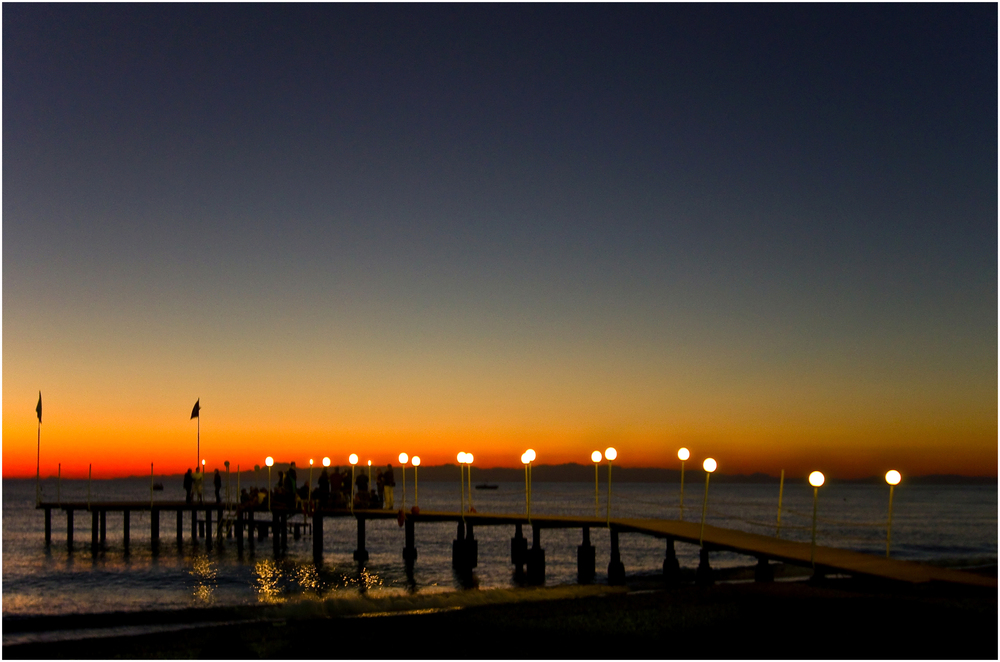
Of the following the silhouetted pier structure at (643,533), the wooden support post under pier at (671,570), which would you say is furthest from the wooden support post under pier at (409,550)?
the wooden support post under pier at (671,570)

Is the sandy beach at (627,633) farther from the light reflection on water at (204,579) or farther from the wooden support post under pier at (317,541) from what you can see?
the wooden support post under pier at (317,541)

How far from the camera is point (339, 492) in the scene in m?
36.5

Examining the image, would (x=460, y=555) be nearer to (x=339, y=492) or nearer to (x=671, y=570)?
(x=339, y=492)

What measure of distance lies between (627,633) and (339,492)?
25.2 m

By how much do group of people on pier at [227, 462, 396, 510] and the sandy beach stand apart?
2151 centimetres

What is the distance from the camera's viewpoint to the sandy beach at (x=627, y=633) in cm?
1184

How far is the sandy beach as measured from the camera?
11844 millimetres

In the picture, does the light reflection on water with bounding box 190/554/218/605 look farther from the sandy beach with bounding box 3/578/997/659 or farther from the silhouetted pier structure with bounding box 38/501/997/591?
the sandy beach with bounding box 3/578/997/659

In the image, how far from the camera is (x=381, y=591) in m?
30.5

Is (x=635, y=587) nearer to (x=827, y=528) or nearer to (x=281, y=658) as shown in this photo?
(x=281, y=658)

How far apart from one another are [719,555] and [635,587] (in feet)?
66.7

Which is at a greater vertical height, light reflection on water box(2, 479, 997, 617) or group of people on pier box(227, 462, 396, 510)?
group of people on pier box(227, 462, 396, 510)

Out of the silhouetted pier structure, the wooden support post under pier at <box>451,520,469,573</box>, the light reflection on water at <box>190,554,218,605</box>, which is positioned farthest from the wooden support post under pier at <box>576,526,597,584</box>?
the light reflection on water at <box>190,554,218,605</box>

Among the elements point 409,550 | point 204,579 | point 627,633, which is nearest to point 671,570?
point 409,550
